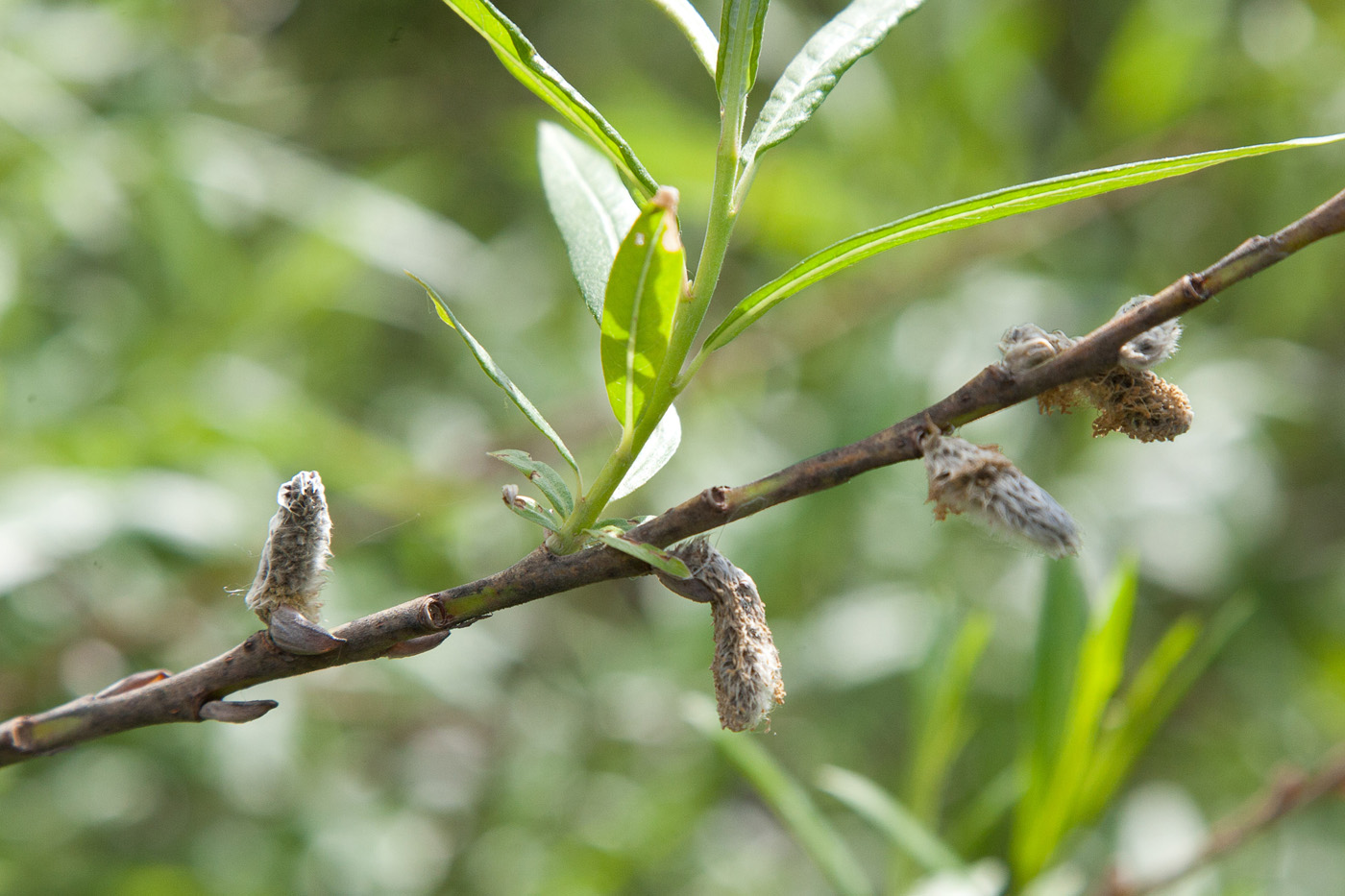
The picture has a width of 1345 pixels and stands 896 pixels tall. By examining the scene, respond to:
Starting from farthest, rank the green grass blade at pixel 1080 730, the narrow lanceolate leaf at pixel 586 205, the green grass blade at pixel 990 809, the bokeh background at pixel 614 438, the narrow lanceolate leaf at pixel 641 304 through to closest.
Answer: the bokeh background at pixel 614 438 → the green grass blade at pixel 990 809 → the green grass blade at pixel 1080 730 → the narrow lanceolate leaf at pixel 586 205 → the narrow lanceolate leaf at pixel 641 304

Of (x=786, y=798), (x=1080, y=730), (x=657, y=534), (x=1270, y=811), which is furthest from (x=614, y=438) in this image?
(x=657, y=534)

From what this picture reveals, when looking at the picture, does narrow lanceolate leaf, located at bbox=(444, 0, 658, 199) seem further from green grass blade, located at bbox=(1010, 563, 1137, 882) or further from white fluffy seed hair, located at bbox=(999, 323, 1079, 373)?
green grass blade, located at bbox=(1010, 563, 1137, 882)

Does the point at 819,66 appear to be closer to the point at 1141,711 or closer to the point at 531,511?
the point at 531,511

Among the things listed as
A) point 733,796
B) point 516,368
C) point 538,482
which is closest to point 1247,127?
point 516,368

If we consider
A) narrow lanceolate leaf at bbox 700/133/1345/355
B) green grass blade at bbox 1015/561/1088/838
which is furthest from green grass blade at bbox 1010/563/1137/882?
narrow lanceolate leaf at bbox 700/133/1345/355

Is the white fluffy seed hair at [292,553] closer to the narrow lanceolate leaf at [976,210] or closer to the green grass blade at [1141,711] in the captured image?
the narrow lanceolate leaf at [976,210]

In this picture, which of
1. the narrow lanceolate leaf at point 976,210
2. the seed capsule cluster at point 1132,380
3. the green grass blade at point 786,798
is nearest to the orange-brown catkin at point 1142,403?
the seed capsule cluster at point 1132,380

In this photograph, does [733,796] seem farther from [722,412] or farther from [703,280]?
[703,280]
